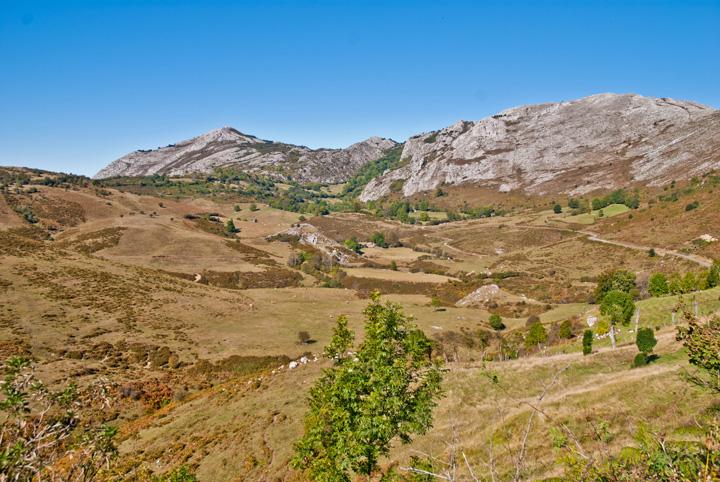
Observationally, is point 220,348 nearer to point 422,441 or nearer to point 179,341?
point 179,341

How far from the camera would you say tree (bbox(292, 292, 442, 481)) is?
14383mm

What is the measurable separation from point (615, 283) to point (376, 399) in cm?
6691

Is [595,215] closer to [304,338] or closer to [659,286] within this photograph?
[659,286]

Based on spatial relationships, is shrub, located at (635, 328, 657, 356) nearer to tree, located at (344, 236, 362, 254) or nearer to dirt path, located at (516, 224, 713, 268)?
dirt path, located at (516, 224, 713, 268)

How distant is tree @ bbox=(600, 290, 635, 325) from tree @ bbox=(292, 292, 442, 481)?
3648 cm

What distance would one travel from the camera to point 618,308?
46.1 metres

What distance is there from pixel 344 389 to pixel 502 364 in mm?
25288

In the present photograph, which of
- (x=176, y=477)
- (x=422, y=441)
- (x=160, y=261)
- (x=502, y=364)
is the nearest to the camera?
(x=176, y=477)

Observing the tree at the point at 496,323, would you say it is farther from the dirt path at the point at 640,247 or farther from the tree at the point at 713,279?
the dirt path at the point at 640,247

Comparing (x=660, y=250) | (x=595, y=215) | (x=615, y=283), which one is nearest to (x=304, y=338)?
(x=615, y=283)

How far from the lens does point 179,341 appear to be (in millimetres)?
53844

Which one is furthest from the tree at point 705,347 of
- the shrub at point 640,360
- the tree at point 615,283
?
the tree at point 615,283

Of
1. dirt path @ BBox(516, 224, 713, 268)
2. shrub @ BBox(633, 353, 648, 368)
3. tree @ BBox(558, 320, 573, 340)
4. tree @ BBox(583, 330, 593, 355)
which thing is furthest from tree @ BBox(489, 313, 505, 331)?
dirt path @ BBox(516, 224, 713, 268)

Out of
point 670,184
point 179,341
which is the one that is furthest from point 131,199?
point 670,184
